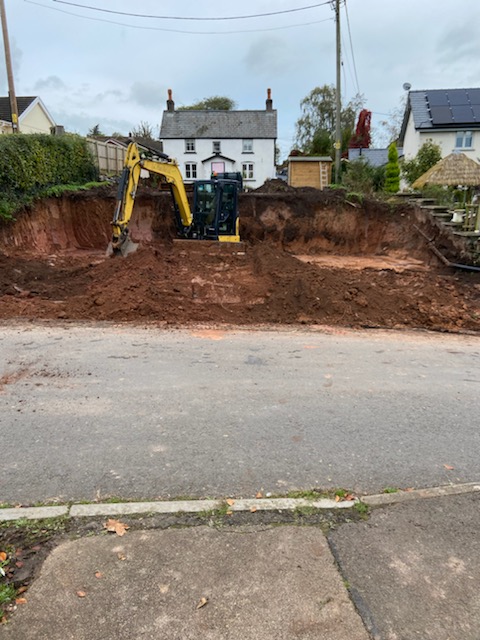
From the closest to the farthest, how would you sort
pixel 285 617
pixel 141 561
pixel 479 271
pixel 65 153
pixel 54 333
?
pixel 285 617
pixel 141 561
pixel 54 333
pixel 479 271
pixel 65 153

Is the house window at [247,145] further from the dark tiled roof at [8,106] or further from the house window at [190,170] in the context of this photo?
the dark tiled roof at [8,106]

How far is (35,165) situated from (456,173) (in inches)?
615

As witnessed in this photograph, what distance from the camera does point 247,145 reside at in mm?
44688

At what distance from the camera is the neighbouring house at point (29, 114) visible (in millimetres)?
33812

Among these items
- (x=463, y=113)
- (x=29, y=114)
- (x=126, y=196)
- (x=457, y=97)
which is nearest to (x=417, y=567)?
(x=126, y=196)

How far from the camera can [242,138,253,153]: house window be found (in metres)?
44.6

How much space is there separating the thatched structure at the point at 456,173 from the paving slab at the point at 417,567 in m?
16.6

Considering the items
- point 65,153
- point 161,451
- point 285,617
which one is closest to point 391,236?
point 65,153

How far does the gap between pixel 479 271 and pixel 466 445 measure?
38.4ft

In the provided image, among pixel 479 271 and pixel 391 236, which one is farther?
pixel 391 236

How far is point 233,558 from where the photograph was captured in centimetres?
278

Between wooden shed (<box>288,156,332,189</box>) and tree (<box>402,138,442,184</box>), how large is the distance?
5382 mm

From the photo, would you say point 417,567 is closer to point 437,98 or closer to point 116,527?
point 116,527

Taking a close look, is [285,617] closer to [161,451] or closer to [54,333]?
[161,451]
